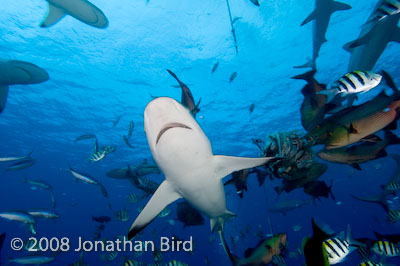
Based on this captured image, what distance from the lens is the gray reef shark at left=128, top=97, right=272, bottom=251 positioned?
2.49m

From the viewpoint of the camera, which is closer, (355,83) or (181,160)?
(181,160)

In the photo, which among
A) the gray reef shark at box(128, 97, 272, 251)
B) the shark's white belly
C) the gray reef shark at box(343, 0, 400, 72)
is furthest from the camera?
the gray reef shark at box(343, 0, 400, 72)

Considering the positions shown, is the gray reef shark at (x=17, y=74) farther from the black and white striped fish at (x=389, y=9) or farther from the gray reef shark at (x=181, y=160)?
the black and white striped fish at (x=389, y=9)

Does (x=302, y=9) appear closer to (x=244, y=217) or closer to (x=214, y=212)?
(x=214, y=212)

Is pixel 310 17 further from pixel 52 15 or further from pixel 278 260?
pixel 52 15

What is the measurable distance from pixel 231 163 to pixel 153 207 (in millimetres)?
1501

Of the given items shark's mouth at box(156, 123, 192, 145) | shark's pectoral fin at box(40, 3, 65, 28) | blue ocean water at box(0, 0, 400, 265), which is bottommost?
shark's mouth at box(156, 123, 192, 145)

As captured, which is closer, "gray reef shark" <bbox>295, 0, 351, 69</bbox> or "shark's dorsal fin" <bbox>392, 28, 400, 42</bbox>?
"shark's dorsal fin" <bbox>392, 28, 400, 42</bbox>

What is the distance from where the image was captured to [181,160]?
289 cm

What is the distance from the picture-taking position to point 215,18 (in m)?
13.4

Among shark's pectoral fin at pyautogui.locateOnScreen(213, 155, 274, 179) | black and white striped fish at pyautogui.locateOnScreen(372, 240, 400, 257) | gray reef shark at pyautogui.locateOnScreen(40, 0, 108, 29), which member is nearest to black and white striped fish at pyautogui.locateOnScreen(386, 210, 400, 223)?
black and white striped fish at pyautogui.locateOnScreen(372, 240, 400, 257)

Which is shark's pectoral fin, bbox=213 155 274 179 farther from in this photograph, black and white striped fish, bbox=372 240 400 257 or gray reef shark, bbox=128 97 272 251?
black and white striped fish, bbox=372 240 400 257
